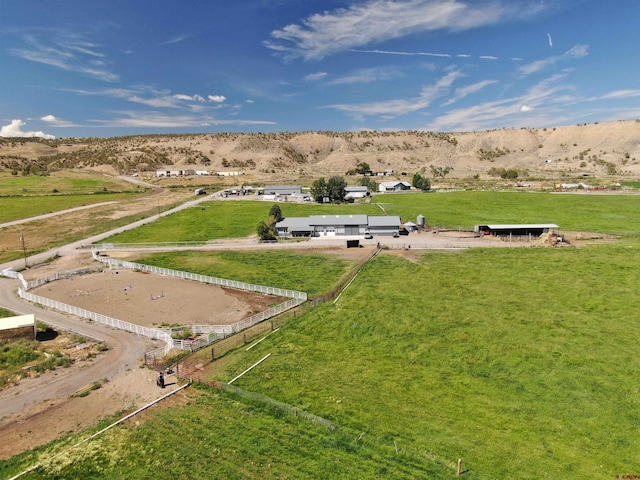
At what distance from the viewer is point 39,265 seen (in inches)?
2233

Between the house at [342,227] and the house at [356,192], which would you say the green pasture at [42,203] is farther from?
the house at [356,192]

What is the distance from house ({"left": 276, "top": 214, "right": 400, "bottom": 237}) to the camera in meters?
71.6

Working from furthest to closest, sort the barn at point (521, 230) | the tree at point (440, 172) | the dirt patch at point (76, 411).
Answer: the tree at point (440, 172) → the barn at point (521, 230) → the dirt patch at point (76, 411)

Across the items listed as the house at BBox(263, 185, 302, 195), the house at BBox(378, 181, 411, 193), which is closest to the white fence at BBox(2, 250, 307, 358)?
the house at BBox(263, 185, 302, 195)

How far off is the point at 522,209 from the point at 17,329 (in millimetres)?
98554

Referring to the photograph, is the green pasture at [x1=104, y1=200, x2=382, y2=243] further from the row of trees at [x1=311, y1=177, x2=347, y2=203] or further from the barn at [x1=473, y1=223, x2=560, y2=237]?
the barn at [x1=473, y1=223, x2=560, y2=237]

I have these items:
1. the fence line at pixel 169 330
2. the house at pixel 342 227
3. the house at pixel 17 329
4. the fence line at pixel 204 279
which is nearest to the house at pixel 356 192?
the house at pixel 342 227

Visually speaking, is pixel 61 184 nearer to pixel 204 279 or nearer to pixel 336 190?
pixel 336 190

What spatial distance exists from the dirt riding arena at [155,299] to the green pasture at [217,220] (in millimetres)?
24177

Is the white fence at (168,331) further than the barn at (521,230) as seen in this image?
No

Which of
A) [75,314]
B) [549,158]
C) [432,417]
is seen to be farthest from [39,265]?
[549,158]

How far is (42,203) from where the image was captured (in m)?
110

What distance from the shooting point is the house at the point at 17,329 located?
3164cm

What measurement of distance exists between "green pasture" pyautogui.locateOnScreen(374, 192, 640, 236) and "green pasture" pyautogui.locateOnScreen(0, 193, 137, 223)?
85110 mm
